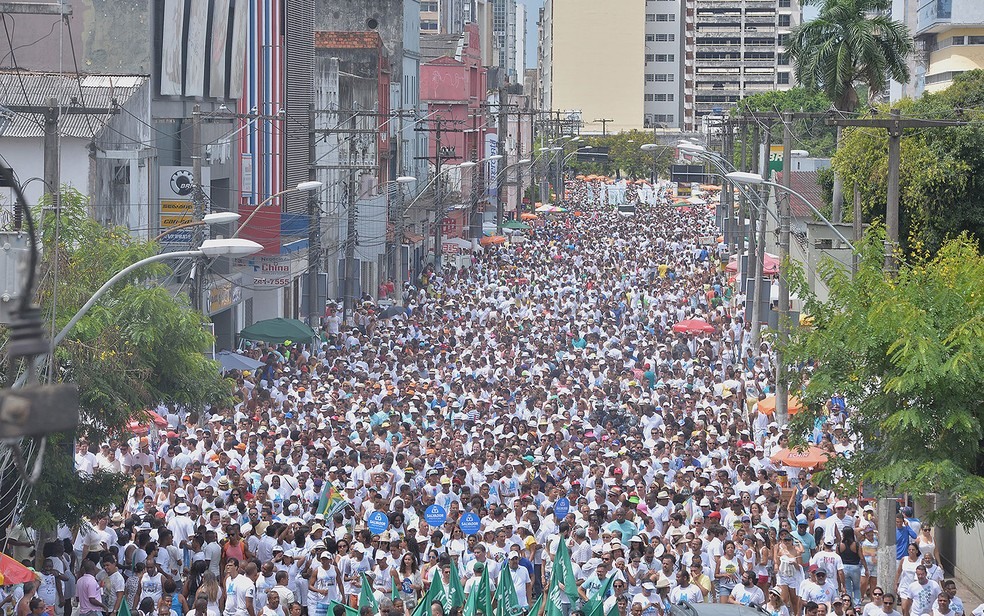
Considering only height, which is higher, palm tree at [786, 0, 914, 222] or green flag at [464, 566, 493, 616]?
palm tree at [786, 0, 914, 222]

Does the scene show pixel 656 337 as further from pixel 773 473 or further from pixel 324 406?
pixel 773 473

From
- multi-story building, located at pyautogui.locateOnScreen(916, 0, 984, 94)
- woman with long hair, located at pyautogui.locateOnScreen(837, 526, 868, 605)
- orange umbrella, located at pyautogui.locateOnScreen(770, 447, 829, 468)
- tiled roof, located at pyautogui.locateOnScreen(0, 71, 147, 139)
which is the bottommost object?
woman with long hair, located at pyautogui.locateOnScreen(837, 526, 868, 605)

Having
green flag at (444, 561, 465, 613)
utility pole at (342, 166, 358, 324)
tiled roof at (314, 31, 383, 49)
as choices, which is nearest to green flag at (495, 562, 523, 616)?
green flag at (444, 561, 465, 613)

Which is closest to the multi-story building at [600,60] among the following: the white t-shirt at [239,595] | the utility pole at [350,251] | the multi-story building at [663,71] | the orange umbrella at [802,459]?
the multi-story building at [663,71]

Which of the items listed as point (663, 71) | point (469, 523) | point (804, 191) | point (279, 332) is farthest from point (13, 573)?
point (663, 71)

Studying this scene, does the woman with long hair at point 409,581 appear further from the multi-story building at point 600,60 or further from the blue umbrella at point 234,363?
the multi-story building at point 600,60

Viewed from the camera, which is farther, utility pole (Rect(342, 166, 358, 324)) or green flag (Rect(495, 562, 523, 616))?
utility pole (Rect(342, 166, 358, 324))

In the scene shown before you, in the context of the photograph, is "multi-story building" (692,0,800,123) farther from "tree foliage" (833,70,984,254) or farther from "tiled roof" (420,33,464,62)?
"tree foliage" (833,70,984,254)
